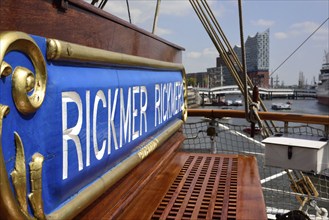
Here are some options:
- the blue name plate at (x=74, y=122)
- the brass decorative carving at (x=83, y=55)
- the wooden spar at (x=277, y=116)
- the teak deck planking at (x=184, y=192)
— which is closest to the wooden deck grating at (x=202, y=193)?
the teak deck planking at (x=184, y=192)

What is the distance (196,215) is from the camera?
1.41 m

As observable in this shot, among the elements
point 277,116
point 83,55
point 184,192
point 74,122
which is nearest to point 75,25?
point 83,55

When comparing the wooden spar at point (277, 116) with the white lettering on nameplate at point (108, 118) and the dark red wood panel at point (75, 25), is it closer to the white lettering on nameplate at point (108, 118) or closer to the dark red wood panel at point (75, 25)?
the white lettering on nameplate at point (108, 118)

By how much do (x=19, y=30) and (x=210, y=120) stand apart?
270 centimetres

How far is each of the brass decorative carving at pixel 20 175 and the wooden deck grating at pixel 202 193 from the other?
74cm

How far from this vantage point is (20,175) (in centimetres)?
74

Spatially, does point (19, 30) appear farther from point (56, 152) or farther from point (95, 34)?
point (95, 34)

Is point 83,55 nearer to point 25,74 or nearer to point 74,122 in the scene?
point 74,122

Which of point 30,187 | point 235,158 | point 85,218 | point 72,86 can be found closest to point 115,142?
point 85,218

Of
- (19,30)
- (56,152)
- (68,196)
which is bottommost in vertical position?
(68,196)

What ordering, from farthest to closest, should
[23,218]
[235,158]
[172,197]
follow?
[235,158] < [172,197] < [23,218]

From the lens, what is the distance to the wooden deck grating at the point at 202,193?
143 cm

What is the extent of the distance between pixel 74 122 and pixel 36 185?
0.23 metres

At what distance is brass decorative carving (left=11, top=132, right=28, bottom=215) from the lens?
2.39 feet
